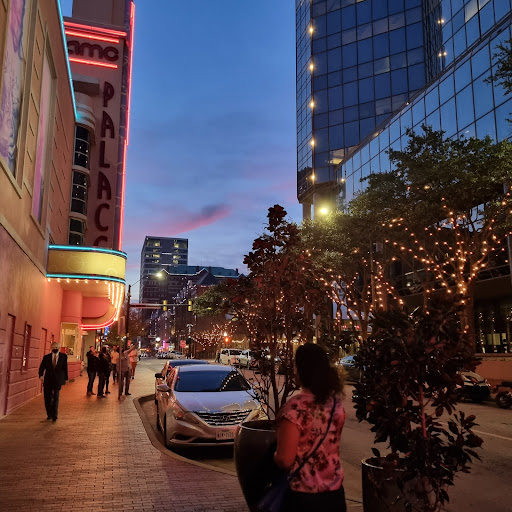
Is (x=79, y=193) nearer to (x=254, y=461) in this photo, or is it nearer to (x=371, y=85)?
(x=254, y=461)

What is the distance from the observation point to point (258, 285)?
706 centimetres

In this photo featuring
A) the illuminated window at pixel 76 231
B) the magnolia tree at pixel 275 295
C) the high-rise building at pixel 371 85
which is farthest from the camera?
the high-rise building at pixel 371 85

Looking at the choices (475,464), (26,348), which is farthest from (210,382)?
(26,348)

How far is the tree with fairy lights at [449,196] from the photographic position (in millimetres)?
20734

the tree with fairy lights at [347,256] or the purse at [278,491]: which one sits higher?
the tree with fairy lights at [347,256]

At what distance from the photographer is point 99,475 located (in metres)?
7.25

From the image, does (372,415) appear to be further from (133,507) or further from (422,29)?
(422,29)

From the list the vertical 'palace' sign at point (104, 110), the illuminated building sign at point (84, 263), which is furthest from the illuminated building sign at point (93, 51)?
the illuminated building sign at point (84, 263)

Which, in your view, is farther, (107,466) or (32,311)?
(32,311)

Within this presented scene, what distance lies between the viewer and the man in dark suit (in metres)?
12.4

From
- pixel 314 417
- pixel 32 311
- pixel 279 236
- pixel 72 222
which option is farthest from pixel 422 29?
pixel 314 417

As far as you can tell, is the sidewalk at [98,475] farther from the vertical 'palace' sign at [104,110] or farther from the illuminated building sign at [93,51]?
the illuminated building sign at [93,51]

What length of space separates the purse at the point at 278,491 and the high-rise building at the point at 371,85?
33.7m

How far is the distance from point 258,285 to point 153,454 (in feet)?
12.3
